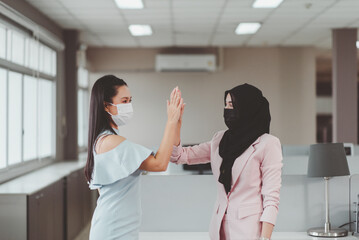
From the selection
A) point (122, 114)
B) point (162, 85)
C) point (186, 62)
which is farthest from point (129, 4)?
point (122, 114)

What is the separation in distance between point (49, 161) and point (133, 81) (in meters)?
3.44

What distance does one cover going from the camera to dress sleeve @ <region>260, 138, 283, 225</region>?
71.4 inches

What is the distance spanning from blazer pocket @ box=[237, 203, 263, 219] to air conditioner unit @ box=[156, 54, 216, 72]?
7394 mm

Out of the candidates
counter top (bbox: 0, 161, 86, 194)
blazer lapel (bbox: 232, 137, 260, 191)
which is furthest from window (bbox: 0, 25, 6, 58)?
blazer lapel (bbox: 232, 137, 260, 191)

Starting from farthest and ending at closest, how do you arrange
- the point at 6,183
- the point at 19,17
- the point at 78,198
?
the point at 78,198 < the point at 19,17 < the point at 6,183

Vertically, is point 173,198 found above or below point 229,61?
below

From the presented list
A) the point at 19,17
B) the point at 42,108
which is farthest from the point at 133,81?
the point at 19,17

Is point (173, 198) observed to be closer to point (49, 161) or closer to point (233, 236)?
point (233, 236)

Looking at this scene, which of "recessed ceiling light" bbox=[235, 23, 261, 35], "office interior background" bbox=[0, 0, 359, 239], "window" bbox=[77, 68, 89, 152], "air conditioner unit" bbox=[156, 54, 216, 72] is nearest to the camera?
"office interior background" bbox=[0, 0, 359, 239]

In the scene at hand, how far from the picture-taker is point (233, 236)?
1.89 meters

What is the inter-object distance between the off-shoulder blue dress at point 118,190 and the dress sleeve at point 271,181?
1.58ft

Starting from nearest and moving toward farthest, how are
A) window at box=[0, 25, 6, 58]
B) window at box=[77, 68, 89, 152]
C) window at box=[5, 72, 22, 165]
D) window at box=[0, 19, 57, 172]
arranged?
window at box=[0, 25, 6, 58] → window at box=[0, 19, 57, 172] → window at box=[5, 72, 22, 165] → window at box=[77, 68, 89, 152]

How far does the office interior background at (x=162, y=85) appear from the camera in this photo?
9.39 ft

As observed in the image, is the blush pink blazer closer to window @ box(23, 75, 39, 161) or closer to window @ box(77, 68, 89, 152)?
window @ box(23, 75, 39, 161)
